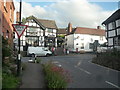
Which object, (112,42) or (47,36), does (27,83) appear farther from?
(47,36)

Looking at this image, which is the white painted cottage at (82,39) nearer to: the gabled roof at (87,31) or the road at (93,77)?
the gabled roof at (87,31)

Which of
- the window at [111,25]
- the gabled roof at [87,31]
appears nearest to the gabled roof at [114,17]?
the window at [111,25]

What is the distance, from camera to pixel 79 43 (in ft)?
179

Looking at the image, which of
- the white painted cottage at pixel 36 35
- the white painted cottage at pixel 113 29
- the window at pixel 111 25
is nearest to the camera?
the white painted cottage at pixel 113 29

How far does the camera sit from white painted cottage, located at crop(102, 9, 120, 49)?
24.9 m

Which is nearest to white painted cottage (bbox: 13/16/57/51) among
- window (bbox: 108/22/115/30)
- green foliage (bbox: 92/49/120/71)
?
window (bbox: 108/22/115/30)

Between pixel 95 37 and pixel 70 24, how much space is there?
10097mm

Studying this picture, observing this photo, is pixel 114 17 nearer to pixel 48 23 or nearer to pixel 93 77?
pixel 93 77

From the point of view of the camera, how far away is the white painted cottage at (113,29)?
81.7 feet

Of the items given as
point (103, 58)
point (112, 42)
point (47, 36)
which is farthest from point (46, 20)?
point (103, 58)

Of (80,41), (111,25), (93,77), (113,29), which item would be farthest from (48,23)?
(93,77)

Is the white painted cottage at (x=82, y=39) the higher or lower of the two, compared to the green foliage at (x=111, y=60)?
higher

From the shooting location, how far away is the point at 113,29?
2641cm

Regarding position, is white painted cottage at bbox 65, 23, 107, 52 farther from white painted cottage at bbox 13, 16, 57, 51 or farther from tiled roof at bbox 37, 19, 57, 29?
white painted cottage at bbox 13, 16, 57, 51
